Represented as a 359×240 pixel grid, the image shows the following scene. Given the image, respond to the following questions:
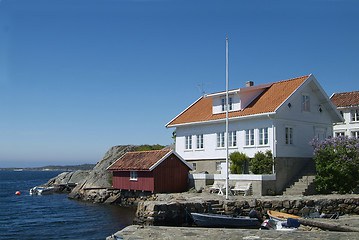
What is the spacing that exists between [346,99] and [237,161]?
24391mm

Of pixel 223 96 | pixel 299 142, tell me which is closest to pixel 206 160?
pixel 223 96

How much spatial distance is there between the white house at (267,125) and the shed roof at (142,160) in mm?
3161

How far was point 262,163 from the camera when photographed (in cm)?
2889

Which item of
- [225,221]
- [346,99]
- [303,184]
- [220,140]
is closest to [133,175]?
[220,140]

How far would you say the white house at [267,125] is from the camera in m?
29.6

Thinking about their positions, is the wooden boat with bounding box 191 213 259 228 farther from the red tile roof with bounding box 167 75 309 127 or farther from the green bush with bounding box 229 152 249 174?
the red tile roof with bounding box 167 75 309 127

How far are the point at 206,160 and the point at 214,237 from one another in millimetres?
17689

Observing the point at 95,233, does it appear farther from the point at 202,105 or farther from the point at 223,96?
the point at 202,105

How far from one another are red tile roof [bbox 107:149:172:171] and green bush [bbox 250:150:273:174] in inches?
281

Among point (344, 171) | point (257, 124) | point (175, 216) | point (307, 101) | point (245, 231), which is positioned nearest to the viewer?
point (245, 231)

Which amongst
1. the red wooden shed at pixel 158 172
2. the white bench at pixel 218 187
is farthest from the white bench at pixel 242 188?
the red wooden shed at pixel 158 172

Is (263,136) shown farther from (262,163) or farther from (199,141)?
(199,141)

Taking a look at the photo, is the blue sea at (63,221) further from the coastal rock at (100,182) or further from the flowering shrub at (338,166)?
the flowering shrub at (338,166)

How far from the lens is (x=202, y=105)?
1532 inches
